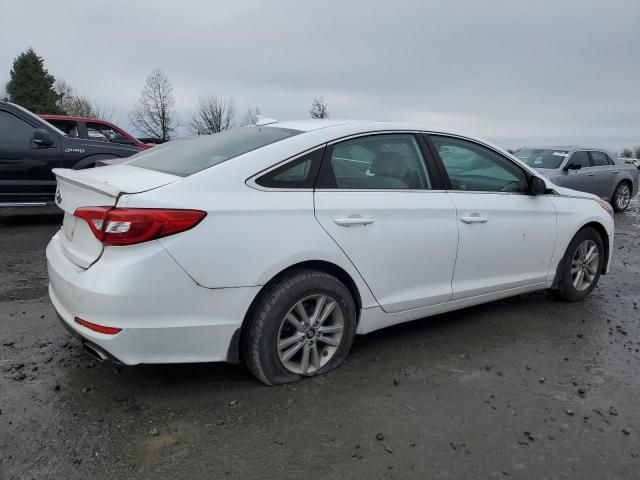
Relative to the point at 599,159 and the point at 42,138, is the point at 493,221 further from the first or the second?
the point at 599,159

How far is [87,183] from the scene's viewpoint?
2.87m

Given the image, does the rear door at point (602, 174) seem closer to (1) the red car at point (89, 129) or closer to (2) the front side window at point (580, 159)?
(2) the front side window at point (580, 159)

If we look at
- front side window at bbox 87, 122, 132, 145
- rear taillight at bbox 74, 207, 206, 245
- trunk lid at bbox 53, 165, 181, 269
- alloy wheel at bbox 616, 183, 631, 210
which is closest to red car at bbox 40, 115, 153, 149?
front side window at bbox 87, 122, 132, 145

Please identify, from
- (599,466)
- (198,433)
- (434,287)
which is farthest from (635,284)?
(198,433)

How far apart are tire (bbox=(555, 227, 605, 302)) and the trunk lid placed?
354 cm

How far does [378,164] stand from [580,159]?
10509 mm

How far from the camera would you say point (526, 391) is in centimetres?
311

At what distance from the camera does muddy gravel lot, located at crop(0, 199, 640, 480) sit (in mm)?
2371

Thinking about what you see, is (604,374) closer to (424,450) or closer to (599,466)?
(599,466)

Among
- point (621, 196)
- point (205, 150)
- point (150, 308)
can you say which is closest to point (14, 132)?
point (205, 150)

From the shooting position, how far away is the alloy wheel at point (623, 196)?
43.8 feet

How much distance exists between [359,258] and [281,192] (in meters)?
0.63

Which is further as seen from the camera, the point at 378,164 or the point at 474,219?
the point at 474,219

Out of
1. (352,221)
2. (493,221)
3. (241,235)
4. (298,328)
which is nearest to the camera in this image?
(241,235)
